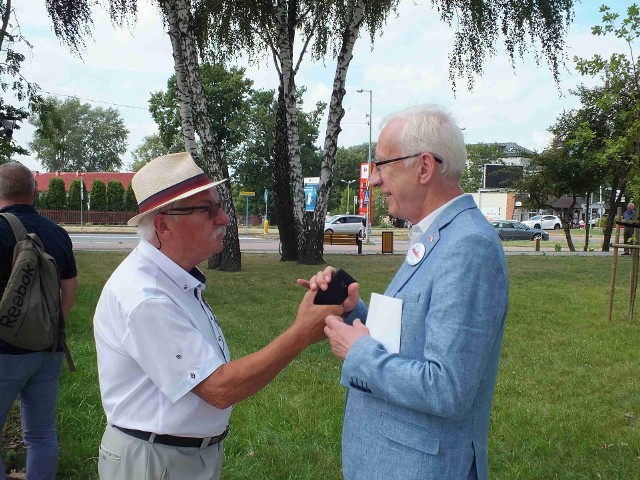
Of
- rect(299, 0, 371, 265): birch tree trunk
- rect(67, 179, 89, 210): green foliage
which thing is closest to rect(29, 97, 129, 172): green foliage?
rect(67, 179, 89, 210): green foliage

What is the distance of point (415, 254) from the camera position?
2.01 m

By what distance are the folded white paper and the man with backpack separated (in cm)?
214

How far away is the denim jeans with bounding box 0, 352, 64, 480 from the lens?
3398 millimetres

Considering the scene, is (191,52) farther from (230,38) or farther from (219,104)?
(219,104)

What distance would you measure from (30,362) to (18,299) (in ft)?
1.22

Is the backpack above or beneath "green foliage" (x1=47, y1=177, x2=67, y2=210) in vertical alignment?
beneath

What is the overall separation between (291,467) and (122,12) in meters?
11.1

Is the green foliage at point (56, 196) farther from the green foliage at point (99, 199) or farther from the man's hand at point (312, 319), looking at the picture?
the man's hand at point (312, 319)

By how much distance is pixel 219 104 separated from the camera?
45188 mm

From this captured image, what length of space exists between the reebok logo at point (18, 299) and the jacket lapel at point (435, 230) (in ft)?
7.13

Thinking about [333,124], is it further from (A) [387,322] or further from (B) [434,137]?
(A) [387,322]

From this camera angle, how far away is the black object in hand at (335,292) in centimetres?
214

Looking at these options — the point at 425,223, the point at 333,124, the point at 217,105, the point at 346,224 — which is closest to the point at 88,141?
the point at 217,105

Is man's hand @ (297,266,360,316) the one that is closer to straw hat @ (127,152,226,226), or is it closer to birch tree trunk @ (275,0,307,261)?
straw hat @ (127,152,226,226)
